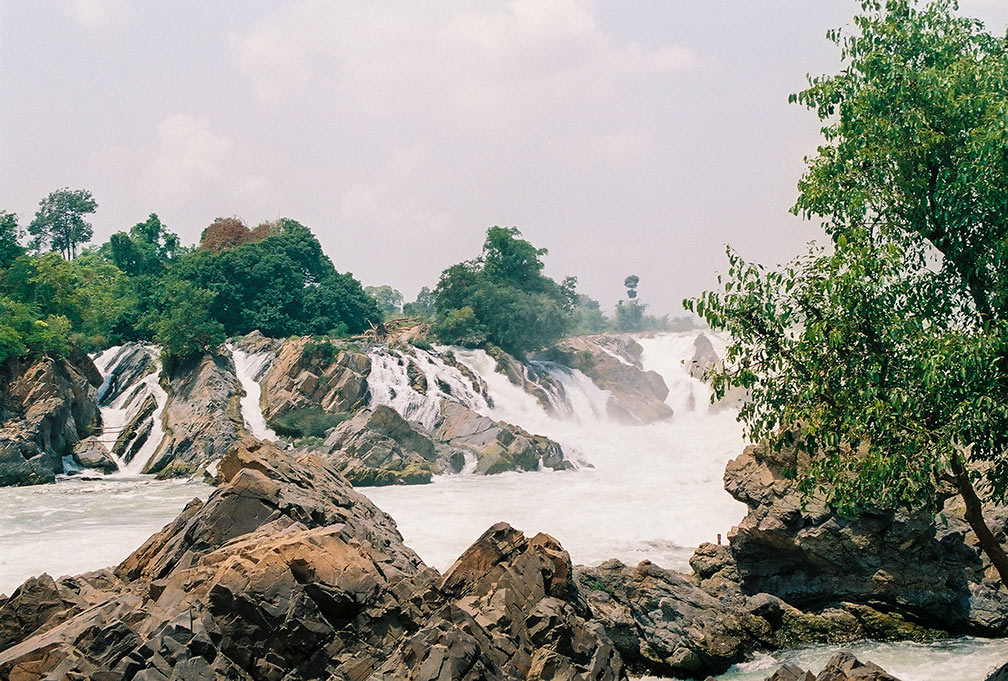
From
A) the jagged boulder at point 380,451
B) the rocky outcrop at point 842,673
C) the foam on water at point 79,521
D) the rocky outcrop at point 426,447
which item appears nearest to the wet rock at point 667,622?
the rocky outcrop at point 842,673

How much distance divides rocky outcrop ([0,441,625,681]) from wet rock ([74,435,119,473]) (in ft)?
71.7

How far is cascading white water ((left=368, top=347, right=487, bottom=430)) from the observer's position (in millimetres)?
36906

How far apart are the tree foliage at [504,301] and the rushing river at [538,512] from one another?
8559 millimetres

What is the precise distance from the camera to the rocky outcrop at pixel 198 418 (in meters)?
31.5

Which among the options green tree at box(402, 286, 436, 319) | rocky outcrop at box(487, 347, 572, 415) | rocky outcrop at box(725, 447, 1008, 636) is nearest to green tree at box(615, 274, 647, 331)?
green tree at box(402, 286, 436, 319)

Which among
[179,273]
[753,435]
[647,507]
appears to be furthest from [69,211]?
[753,435]

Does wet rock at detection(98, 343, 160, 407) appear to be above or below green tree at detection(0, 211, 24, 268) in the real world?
below

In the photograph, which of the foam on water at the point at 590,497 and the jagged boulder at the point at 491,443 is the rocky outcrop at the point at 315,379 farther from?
the foam on water at the point at 590,497

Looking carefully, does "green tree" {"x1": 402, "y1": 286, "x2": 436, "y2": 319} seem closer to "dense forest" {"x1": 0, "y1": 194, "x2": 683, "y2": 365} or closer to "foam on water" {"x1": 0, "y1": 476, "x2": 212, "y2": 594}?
"dense forest" {"x1": 0, "y1": 194, "x2": 683, "y2": 365}

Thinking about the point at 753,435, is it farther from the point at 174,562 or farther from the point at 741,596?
the point at 174,562

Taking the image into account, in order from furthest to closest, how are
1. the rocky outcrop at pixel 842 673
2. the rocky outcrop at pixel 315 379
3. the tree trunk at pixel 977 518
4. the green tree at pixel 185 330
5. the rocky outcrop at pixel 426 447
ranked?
the green tree at pixel 185 330 → the rocky outcrop at pixel 315 379 → the rocky outcrop at pixel 426 447 → the rocky outcrop at pixel 842 673 → the tree trunk at pixel 977 518

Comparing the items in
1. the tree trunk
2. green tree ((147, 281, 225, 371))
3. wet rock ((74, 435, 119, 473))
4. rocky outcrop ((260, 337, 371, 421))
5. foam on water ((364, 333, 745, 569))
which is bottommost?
foam on water ((364, 333, 745, 569))

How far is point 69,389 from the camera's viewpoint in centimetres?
3206

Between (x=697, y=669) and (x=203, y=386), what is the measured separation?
93.3ft
